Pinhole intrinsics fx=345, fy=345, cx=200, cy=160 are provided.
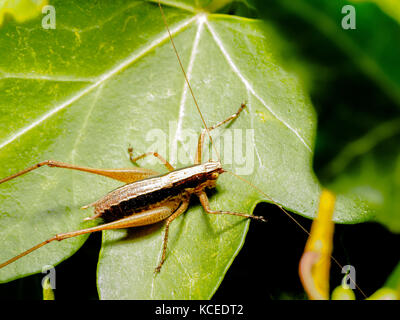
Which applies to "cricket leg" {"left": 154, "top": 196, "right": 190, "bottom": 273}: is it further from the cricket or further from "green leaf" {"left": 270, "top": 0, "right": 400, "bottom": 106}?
"green leaf" {"left": 270, "top": 0, "right": 400, "bottom": 106}

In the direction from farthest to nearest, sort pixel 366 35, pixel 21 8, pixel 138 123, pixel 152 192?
pixel 152 192 → pixel 138 123 → pixel 21 8 → pixel 366 35

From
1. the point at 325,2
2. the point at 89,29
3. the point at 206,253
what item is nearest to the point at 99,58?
the point at 89,29

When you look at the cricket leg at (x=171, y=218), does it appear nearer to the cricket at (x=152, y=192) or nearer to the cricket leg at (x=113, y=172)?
the cricket at (x=152, y=192)

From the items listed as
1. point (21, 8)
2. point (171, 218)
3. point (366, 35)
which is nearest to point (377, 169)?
point (366, 35)

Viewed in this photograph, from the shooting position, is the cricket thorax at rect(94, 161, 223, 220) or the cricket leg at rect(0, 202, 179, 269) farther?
the cricket thorax at rect(94, 161, 223, 220)

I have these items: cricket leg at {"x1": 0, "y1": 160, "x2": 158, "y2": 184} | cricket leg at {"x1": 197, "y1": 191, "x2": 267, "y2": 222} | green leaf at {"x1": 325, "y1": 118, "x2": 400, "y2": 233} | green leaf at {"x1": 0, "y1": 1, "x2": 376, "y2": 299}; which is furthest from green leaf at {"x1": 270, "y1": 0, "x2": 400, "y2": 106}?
cricket leg at {"x1": 0, "y1": 160, "x2": 158, "y2": 184}

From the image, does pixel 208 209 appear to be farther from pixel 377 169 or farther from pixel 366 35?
pixel 366 35
